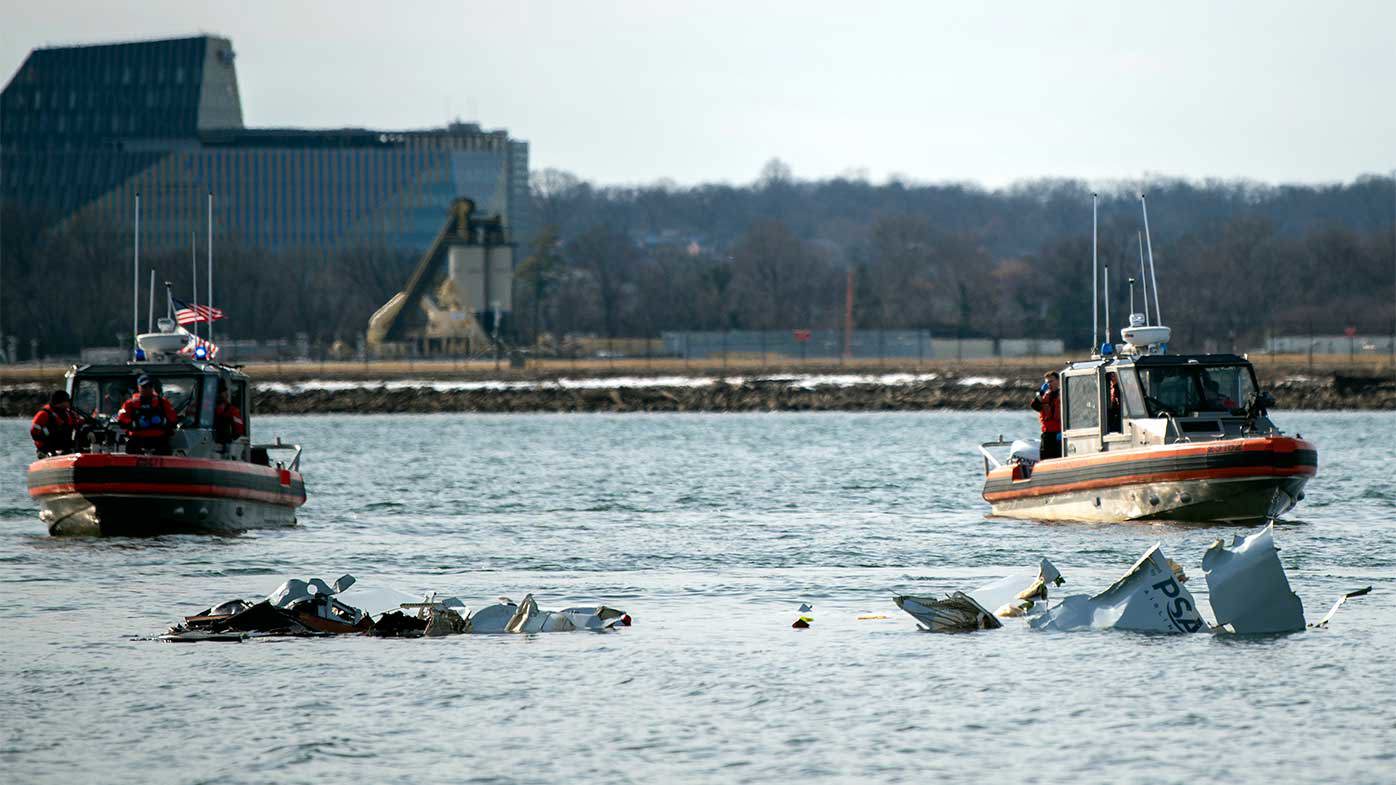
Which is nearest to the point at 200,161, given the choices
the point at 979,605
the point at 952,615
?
the point at 979,605

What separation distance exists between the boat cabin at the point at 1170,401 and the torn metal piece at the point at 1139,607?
957 centimetres

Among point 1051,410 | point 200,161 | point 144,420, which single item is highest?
point 200,161

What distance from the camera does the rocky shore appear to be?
9219 centimetres

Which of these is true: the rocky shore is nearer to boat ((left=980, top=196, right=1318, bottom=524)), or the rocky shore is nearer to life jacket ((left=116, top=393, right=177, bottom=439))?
boat ((left=980, top=196, right=1318, bottom=524))

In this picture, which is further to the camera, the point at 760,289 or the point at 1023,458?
the point at 760,289

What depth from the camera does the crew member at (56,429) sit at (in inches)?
1166

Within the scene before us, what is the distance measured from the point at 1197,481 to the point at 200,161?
527 feet

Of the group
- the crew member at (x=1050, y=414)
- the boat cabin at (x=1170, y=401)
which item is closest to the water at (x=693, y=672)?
the crew member at (x=1050, y=414)

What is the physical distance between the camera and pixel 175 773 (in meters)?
14.0

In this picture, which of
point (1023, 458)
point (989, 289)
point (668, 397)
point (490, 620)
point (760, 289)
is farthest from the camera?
point (760, 289)

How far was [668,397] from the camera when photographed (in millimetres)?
94938

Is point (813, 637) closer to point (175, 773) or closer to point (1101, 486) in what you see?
point (175, 773)

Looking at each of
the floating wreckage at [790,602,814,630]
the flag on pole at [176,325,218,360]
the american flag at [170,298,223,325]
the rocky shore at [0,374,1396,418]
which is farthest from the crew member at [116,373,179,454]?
the rocky shore at [0,374,1396,418]

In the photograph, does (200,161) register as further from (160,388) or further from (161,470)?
(161,470)
